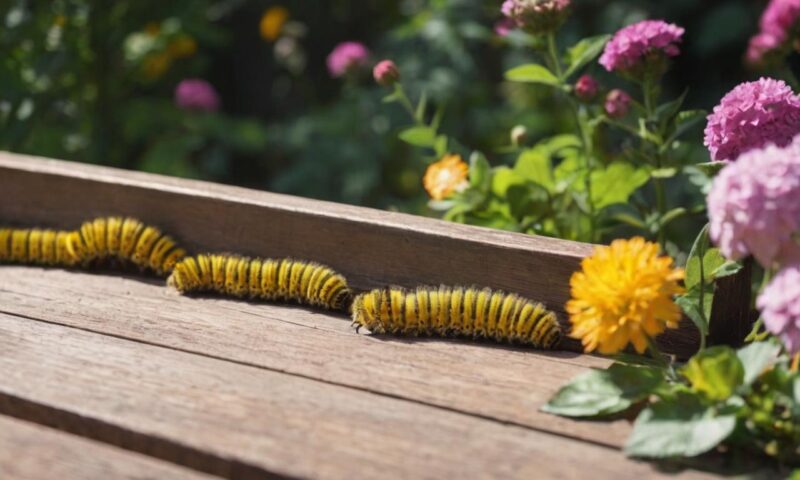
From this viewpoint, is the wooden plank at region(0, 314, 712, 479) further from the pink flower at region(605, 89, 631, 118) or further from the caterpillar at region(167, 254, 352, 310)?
the pink flower at region(605, 89, 631, 118)

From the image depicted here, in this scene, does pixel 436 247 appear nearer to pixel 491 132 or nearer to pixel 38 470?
pixel 38 470

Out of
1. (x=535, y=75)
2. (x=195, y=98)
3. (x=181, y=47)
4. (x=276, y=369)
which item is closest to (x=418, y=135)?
(x=535, y=75)

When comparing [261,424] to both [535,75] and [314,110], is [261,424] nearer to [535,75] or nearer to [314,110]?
[535,75]

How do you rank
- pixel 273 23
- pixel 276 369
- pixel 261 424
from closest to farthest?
pixel 261 424
pixel 276 369
pixel 273 23

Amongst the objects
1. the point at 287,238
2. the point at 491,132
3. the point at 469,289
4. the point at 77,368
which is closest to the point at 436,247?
the point at 469,289

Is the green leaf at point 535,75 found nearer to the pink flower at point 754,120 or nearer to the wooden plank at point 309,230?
the wooden plank at point 309,230

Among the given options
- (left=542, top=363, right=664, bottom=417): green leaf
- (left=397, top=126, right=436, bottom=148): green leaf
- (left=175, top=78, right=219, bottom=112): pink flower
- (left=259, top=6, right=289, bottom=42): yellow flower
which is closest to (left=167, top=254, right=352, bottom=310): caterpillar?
(left=397, top=126, right=436, bottom=148): green leaf
